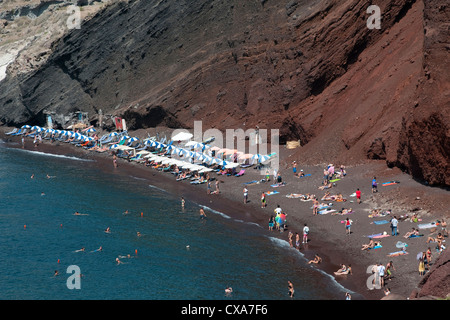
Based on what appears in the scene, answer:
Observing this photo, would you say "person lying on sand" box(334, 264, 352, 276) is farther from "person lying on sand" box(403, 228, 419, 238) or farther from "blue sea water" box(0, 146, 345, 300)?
"person lying on sand" box(403, 228, 419, 238)

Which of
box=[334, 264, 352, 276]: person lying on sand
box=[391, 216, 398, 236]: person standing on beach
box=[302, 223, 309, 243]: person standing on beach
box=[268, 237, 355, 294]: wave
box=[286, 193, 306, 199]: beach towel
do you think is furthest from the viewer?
box=[286, 193, 306, 199]: beach towel

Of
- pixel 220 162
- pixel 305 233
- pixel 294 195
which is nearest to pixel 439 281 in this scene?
pixel 305 233

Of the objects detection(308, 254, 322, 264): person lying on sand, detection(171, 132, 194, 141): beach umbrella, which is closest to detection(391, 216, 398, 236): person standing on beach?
detection(308, 254, 322, 264): person lying on sand

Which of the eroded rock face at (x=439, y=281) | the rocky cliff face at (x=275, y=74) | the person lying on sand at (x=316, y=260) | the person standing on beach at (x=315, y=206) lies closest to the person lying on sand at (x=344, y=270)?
the person lying on sand at (x=316, y=260)

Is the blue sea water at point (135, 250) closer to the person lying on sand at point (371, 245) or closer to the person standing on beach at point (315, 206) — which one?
the person lying on sand at point (371, 245)

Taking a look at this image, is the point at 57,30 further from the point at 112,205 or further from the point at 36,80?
the point at 112,205
